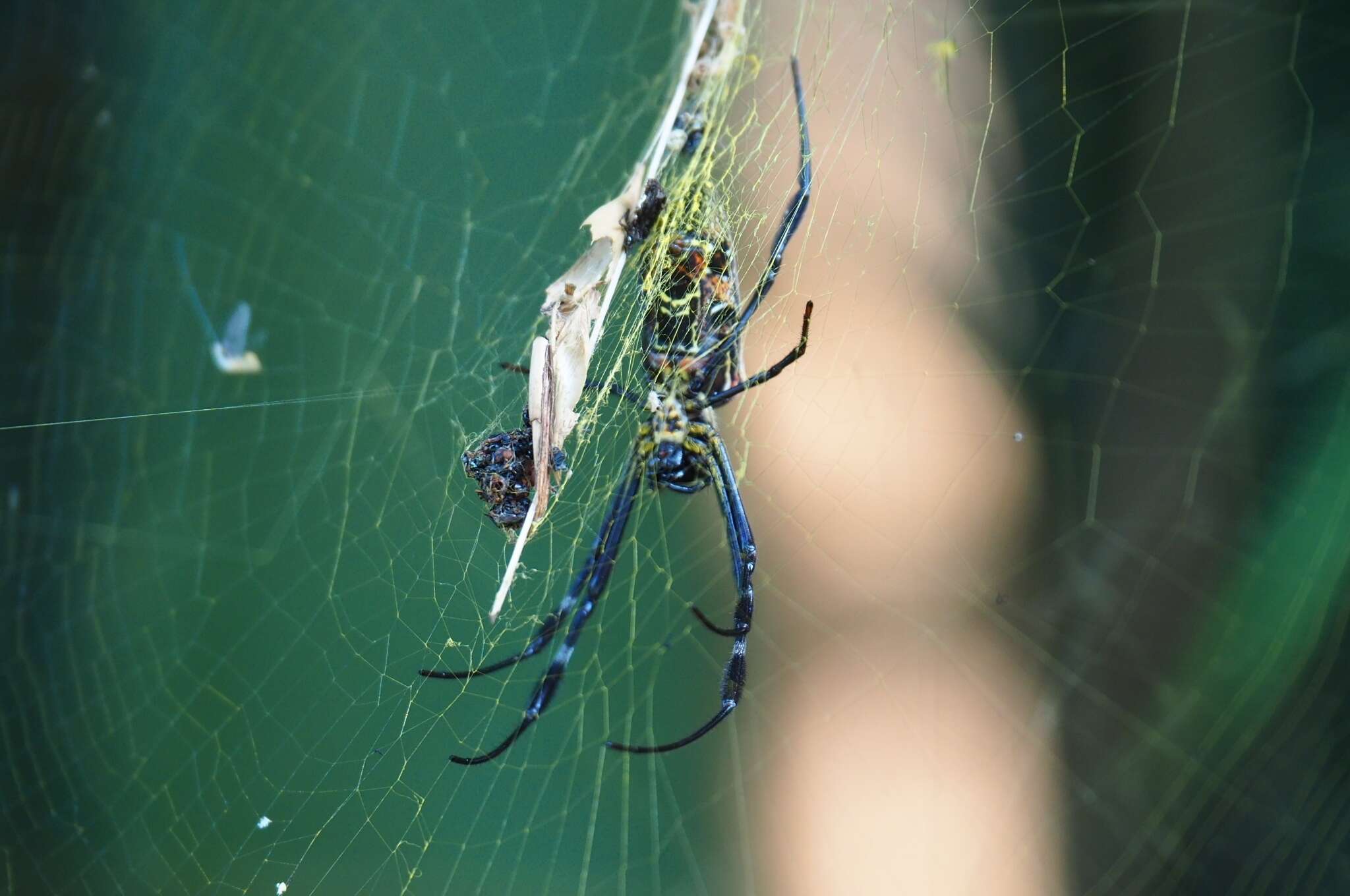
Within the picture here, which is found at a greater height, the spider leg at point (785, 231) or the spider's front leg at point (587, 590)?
the spider leg at point (785, 231)

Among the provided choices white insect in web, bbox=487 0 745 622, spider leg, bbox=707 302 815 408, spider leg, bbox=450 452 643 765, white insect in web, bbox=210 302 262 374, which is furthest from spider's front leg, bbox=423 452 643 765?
white insect in web, bbox=210 302 262 374

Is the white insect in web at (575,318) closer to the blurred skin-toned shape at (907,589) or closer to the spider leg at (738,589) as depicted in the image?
the spider leg at (738,589)

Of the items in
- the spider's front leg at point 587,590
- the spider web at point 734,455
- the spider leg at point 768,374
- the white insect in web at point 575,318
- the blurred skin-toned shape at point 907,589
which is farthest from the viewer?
the blurred skin-toned shape at point 907,589

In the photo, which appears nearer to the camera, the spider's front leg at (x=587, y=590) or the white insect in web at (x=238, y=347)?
the spider's front leg at (x=587, y=590)

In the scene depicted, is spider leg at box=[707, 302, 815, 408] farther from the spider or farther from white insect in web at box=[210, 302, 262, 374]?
white insect in web at box=[210, 302, 262, 374]

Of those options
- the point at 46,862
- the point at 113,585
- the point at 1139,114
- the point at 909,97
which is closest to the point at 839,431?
the point at 909,97

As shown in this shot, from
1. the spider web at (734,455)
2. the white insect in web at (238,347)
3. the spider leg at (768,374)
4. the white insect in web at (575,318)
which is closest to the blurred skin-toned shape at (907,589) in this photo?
the spider web at (734,455)

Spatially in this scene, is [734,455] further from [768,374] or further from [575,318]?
[575,318]
